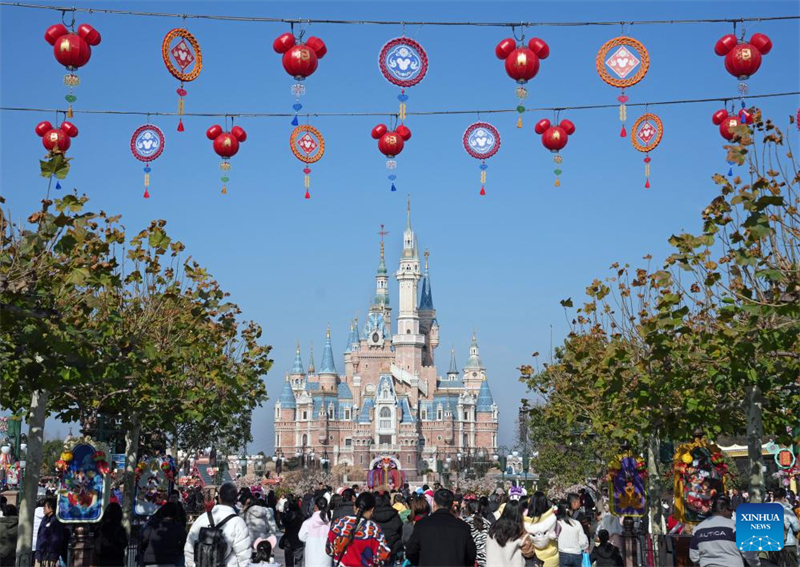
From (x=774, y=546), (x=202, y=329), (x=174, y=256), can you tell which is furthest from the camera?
(x=202, y=329)

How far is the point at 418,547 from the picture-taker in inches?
387

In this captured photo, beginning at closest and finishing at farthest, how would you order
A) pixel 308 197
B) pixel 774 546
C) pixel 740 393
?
pixel 774 546 → pixel 308 197 → pixel 740 393

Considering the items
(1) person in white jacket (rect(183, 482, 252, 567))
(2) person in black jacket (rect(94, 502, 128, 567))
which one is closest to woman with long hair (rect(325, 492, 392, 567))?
(1) person in white jacket (rect(183, 482, 252, 567))

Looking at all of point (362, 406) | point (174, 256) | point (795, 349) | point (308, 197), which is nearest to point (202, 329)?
point (174, 256)

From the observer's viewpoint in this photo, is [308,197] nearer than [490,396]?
Yes

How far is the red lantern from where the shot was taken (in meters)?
15.7

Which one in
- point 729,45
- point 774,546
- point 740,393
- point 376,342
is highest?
point 376,342

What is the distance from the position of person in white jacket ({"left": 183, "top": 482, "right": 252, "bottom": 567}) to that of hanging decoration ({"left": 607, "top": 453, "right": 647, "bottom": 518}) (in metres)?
10.5

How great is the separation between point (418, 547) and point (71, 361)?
20.4ft

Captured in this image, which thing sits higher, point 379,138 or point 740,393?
point 379,138

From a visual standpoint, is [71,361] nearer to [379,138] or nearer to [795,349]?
[379,138]

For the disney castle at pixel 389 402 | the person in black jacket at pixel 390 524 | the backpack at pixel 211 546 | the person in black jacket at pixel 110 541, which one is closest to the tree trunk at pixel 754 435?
the person in black jacket at pixel 390 524

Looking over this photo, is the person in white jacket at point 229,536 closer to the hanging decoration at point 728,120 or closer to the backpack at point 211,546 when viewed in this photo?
the backpack at point 211,546

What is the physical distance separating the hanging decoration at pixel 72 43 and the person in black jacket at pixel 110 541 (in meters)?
5.55
